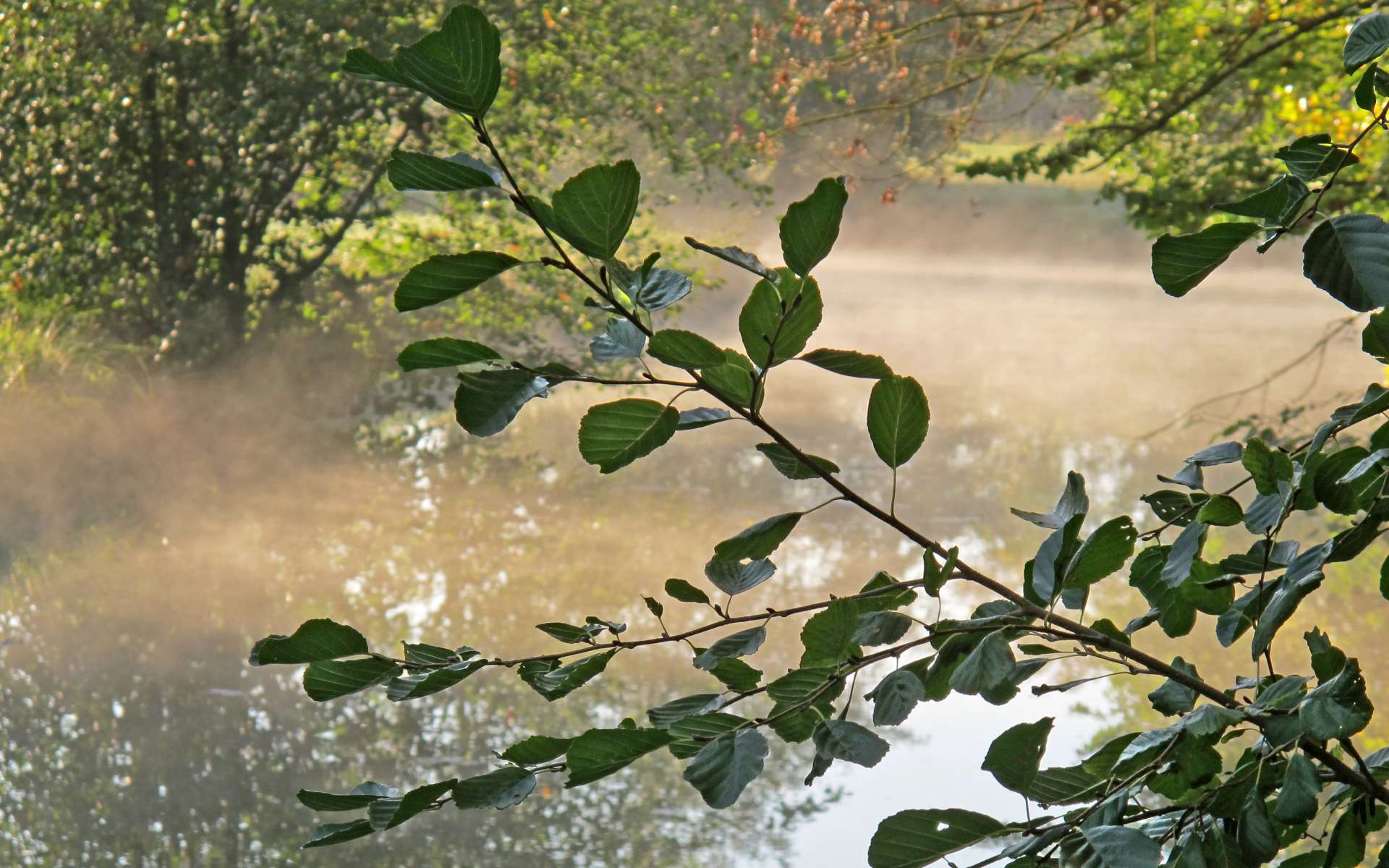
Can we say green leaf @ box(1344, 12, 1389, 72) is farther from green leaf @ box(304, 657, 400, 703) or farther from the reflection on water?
the reflection on water

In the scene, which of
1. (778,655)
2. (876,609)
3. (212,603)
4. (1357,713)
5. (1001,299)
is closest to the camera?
(1357,713)

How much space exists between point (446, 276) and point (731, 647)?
189 mm

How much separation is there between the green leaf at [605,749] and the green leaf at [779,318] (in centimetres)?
13

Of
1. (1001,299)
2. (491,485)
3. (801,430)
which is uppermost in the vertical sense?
(1001,299)

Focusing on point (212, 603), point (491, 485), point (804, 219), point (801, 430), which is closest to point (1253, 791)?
point (804, 219)

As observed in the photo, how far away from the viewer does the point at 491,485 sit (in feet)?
14.5

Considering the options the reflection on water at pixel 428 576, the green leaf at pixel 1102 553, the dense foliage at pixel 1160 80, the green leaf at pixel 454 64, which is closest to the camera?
the green leaf at pixel 454 64

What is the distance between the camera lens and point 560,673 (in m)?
0.45

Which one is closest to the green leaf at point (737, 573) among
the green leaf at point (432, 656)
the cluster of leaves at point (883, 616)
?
the cluster of leaves at point (883, 616)

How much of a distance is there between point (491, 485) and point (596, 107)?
5.42ft

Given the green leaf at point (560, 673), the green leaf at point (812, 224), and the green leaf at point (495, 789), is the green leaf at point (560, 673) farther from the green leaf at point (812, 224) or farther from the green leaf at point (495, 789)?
the green leaf at point (812, 224)

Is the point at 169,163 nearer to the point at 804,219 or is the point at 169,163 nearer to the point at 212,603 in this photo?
the point at 212,603

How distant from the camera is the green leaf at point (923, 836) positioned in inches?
14.7

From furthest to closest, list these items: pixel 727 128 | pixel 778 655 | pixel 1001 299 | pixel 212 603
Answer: pixel 1001 299 < pixel 727 128 < pixel 212 603 < pixel 778 655
